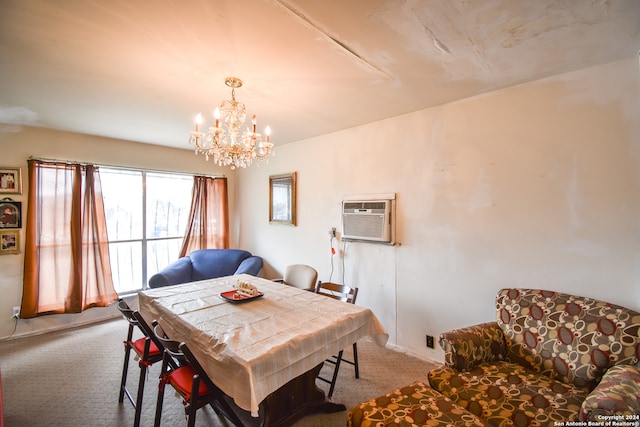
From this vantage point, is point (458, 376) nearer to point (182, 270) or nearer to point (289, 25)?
point (289, 25)

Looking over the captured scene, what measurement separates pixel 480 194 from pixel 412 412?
1.79m

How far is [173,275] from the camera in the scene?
3826mm

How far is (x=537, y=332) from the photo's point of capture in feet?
5.99

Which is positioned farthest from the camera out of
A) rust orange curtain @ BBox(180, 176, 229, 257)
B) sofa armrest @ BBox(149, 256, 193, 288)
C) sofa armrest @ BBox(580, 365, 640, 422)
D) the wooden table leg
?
rust orange curtain @ BBox(180, 176, 229, 257)

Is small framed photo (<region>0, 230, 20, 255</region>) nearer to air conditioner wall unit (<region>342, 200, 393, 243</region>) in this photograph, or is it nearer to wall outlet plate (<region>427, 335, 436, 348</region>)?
air conditioner wall unit (<region>342, 200, 393, 243</region>)

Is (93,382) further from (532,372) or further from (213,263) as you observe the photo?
(532,372)

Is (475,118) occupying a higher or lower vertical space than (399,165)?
higher

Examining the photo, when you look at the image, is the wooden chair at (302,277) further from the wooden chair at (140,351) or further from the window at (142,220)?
the window at (142,220)

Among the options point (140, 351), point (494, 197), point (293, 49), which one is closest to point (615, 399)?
point (494, 197)

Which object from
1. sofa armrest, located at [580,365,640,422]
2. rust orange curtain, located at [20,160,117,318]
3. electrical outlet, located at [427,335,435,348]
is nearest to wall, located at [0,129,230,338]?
rust orange curtain, located at [20,160,117,318]

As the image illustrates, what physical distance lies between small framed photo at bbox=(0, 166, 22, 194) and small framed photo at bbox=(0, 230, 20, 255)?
0.47m

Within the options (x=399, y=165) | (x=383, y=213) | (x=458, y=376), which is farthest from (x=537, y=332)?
(x=399, y=165)

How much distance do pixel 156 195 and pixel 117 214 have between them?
580 millimetres

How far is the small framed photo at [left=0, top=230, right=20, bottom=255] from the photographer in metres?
3.20
